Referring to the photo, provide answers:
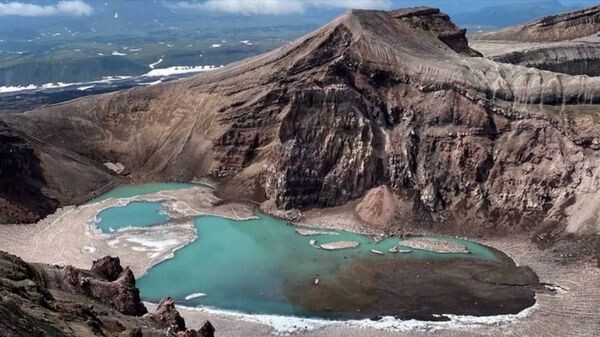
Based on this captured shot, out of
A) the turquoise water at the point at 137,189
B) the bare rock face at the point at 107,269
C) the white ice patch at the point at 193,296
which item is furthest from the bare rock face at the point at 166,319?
the turquoise water at the point at 137,189

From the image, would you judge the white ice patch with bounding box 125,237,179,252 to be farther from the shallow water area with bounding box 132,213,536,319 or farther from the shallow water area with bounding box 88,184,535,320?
the shallow water area with bounding box 132,213,536,319

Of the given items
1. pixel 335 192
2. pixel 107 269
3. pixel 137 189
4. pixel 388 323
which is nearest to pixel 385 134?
pixel 335 192

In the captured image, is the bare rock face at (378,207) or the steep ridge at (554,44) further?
the steep ridge at (554,44)

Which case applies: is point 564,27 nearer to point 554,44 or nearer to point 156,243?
point 554,44

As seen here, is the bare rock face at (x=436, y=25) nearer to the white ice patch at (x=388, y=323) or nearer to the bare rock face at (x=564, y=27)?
the bare rock face at (x=564, y=27)

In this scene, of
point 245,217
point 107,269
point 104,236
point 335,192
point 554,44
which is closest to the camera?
point 107,269

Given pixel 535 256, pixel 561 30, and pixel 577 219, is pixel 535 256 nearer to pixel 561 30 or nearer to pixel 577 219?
pixel 577 219
